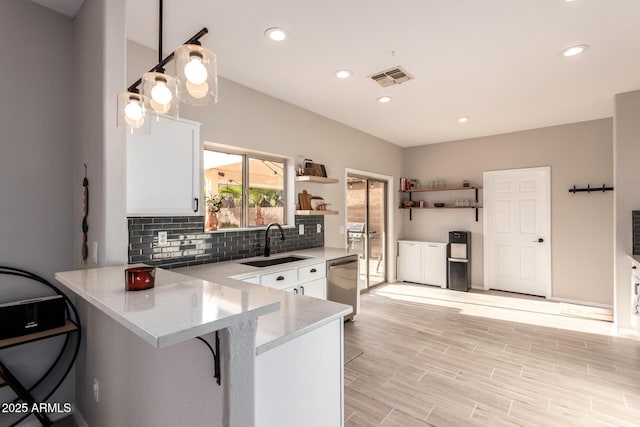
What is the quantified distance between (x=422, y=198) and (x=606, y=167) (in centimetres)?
281

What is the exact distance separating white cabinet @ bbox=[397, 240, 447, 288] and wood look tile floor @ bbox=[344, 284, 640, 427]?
4.64ft

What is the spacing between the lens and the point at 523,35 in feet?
7.97

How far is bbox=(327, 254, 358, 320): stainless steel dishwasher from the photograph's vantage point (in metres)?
3.56

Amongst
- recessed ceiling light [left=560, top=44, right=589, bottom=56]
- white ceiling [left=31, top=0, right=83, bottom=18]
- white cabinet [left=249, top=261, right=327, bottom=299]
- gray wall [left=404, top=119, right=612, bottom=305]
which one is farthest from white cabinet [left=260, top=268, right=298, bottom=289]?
gray wall [left=404, top=119, right=612, bottom=305]

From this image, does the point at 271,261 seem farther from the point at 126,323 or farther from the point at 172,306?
the point at 126,323

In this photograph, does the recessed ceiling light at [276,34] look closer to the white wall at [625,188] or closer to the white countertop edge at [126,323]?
the white countertop edge at [126,323]

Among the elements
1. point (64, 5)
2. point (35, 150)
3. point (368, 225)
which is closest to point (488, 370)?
point (368, 225)

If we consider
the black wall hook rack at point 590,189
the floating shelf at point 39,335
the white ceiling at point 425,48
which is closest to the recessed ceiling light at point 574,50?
the white ceiling at point 425,48

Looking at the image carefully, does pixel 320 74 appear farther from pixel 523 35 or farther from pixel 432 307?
pixel 432 307

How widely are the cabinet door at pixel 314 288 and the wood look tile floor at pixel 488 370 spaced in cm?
60

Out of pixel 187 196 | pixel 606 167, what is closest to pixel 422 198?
pixel 606 167

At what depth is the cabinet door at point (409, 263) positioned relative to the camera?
6.09 m

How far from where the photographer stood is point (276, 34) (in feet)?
7.93

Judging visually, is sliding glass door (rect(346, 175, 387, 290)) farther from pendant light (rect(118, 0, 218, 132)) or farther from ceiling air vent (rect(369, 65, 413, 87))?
pendant light (rect(118, 0, 218, 132))
